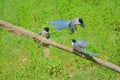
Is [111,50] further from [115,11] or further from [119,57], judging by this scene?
[115,11]

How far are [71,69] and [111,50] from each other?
648mm

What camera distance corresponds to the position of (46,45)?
1691 millimetres

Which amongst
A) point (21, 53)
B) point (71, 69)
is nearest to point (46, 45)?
point (71, 69)

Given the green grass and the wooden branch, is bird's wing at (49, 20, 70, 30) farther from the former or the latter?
the green grass

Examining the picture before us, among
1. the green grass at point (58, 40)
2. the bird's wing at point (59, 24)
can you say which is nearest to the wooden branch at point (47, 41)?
the bird's wing at point (59, 24)

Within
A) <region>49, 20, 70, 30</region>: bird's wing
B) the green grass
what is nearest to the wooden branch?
<region>49, 20, 70, 30</region>: bird's wing

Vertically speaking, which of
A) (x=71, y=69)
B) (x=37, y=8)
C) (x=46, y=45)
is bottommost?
(x=71, y=69)

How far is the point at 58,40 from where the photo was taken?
5.21m

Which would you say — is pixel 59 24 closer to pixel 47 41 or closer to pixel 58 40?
pixel 47 41

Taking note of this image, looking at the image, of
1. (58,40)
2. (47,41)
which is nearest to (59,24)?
(47,41)

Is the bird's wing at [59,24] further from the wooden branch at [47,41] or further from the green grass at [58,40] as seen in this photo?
the green grass at [58,40]

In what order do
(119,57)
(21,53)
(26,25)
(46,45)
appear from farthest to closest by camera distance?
(26,25)
(21,53)
(119,57)
(46,45)

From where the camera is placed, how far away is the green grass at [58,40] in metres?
4.43

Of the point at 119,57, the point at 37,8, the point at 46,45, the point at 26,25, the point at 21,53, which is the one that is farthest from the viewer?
the point at 37,8
